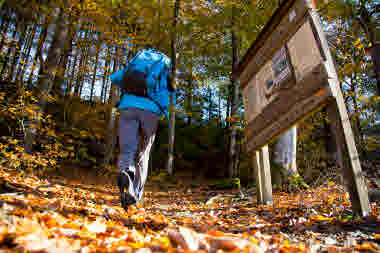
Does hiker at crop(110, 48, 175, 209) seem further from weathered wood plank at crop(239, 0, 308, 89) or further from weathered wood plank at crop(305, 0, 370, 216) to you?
weathered wood plank at crop(305, 0, 370, 216)

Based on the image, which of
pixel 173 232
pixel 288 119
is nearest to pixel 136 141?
pixel 173 232

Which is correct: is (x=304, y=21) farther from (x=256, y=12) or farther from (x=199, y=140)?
(x=199, y=140)

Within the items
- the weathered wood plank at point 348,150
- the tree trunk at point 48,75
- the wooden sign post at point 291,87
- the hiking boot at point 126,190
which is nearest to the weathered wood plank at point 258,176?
the wooden sign post at point 291,87

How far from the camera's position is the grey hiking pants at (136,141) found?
8.41ft

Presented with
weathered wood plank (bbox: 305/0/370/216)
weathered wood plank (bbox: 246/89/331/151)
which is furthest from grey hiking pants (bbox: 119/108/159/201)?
weathered wood plank (bbox: 305/0/370/216)

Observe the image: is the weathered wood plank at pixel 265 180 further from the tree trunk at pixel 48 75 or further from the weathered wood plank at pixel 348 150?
the tree trunk at pixel 48 75

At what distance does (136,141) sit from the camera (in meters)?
2.64

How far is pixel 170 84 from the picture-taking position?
3.01 m

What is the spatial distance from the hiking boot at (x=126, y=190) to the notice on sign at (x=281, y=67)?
2.05 m

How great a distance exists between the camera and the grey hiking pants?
8.41 ft

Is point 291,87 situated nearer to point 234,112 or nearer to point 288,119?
point 288,119

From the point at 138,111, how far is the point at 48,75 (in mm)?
4713

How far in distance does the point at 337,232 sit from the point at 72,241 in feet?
6.15

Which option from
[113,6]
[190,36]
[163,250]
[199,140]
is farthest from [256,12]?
[199,140]
